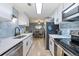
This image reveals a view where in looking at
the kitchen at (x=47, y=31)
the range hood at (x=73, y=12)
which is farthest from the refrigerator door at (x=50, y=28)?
the range hood at (x=73, y=12)

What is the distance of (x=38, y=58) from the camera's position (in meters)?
0.82

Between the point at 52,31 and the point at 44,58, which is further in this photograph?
the point at 52,31

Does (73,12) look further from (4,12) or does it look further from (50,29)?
(50,29)

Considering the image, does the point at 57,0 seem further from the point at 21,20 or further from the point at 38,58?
the point at 21,20

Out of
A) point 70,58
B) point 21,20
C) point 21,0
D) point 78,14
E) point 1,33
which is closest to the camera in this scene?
point 70,58

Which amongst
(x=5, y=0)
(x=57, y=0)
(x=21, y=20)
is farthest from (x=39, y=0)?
(x=21, y=20)

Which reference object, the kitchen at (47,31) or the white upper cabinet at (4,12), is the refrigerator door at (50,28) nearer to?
the kitchen at (47,31)

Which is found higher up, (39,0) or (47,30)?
(39,0)

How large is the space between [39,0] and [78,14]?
30.9 inches

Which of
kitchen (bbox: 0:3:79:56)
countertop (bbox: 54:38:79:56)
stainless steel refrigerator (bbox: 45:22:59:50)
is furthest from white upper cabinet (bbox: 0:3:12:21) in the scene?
stainless steel refrigerator (bbox: 45:22:59:50)

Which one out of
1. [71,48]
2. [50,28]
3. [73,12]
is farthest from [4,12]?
[50,28]

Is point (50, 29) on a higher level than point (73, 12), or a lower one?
lower

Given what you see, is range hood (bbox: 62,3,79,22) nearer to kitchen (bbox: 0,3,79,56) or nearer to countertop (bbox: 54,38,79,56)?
kitchen (bbox: 0,3,79,56)

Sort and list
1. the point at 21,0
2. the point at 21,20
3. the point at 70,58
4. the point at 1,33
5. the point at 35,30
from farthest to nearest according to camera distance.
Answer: the point at 35,30 → the point at 21,20 → the point at 1,33 → the point at 21,0 → the point at 70,58
